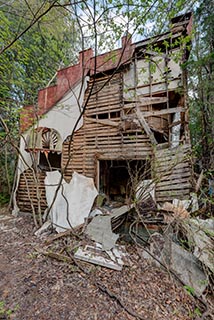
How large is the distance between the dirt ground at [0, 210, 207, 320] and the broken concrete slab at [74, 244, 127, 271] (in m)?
0.09

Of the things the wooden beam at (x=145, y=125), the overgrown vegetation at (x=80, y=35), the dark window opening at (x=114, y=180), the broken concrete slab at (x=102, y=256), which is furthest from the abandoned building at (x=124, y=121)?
the broken concrete slab at (x=102, y=256)

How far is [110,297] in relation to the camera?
2523 millimetres

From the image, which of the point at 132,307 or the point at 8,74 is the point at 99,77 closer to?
the point at 8,74

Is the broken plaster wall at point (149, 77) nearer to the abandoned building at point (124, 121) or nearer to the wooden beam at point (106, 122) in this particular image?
the abandoned building at point (124, 121)

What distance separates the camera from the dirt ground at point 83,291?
7.45 ft

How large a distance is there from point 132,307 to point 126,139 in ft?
Result: 14.3

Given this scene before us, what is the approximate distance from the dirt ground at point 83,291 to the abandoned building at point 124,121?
6.63ft

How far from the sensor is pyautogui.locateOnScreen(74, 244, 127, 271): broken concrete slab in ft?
10.2

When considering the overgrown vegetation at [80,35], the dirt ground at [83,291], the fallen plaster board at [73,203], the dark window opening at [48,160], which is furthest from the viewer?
the dark window opening at [48,160]

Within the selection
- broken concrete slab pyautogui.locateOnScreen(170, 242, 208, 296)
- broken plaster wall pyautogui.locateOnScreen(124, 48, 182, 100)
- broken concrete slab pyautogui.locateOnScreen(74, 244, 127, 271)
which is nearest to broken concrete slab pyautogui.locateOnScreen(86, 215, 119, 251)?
broken concrete slab pyautogui.locateOnScreen(74, 244, 127, 271)

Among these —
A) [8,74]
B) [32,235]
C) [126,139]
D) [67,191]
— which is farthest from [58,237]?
[8,74]

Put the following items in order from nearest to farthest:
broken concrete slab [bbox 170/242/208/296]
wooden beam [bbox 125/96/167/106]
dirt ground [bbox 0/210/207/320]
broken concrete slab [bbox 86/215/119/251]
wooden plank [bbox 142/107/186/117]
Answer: dirt ground [bbox 0/210/207/320] → broken concrete slab [bbox 170/242/208/296] → broken concrete slab [bbox 86/215/119/251] → wooden plank [bbox 142/107/186/117] → wooden beam [bbox 125/96/167/106]

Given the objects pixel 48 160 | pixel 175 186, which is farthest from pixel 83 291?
pixel 48 160

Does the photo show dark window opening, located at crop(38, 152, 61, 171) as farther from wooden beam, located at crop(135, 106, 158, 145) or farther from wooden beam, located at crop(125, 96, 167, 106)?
wooden beam, located at crop(125, 96, 167, 106)
